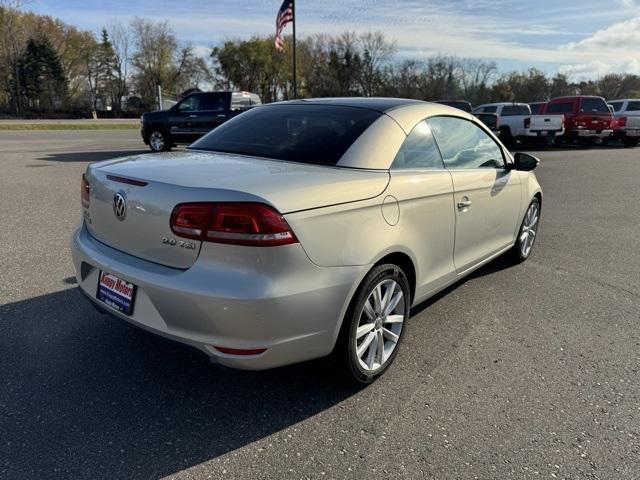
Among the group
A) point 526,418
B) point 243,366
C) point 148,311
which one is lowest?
point 526,418

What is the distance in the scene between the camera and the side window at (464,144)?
3646 mm

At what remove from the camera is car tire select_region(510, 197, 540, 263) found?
16.7ft

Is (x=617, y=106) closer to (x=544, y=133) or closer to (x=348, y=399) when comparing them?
(x=544, y=133)

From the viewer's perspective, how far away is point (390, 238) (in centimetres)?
283

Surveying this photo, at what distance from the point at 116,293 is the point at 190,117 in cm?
1394

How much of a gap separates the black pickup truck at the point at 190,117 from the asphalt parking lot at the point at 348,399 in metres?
11.7

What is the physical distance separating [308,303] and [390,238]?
674 millimetres

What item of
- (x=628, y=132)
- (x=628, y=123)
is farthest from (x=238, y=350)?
(x=628, y=132)

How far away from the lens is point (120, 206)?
2.69 metres

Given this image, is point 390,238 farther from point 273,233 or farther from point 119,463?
point 119,463

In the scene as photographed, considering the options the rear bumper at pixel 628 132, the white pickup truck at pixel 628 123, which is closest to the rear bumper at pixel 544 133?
the white pickup truck at pixel 628 123

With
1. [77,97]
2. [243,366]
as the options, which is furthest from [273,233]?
[77,97]

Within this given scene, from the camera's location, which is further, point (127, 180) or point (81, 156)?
point (81, 156)

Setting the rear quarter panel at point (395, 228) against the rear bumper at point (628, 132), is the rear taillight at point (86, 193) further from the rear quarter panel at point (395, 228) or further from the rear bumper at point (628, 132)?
the rear bumper at point (628, 132)
